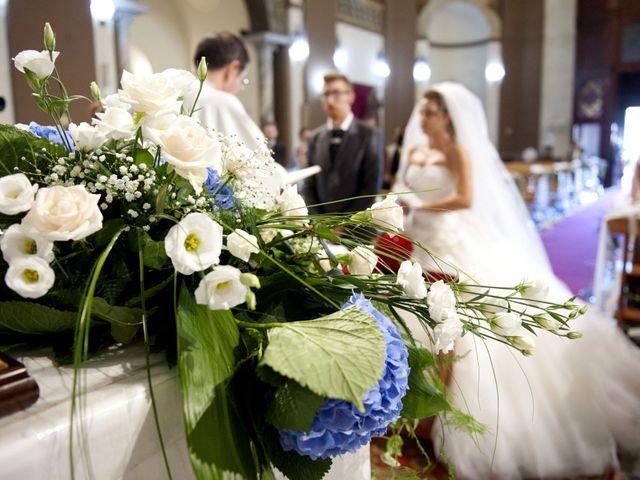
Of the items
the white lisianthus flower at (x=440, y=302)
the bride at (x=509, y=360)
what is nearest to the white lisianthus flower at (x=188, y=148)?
the white lisianthus flower at (x=440, y=302)

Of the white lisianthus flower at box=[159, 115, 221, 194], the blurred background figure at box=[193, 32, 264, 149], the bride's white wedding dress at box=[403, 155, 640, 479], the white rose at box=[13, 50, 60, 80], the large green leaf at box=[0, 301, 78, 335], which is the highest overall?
the blurred background figure at box=[193, 32, 264, 149]

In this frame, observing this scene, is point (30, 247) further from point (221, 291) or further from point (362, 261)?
point (362, 261)

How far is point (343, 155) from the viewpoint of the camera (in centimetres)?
387

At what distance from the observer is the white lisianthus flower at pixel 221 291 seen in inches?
24.9

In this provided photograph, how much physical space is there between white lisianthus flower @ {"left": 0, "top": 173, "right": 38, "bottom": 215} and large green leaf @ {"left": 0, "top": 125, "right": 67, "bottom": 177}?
4.4 inches

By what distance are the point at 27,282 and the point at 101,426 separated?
7.3 inches

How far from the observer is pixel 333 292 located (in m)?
0.81

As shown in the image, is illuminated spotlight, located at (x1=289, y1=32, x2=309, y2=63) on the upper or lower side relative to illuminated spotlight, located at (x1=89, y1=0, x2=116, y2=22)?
upper

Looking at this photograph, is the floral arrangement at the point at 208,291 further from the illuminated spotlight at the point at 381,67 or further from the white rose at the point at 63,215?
the illuminated spotlight at the point at 381,67

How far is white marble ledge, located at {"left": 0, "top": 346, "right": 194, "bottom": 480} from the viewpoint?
1.86ft

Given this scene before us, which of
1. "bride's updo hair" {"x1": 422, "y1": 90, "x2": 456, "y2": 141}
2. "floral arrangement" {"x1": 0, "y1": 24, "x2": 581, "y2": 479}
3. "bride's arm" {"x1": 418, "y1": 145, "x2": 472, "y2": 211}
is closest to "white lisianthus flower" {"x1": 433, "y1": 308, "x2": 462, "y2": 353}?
"floral arrangement" {"x1": 0, "y1": 24, "x2": 581, "y2": 479}

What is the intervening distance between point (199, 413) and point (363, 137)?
3.42m

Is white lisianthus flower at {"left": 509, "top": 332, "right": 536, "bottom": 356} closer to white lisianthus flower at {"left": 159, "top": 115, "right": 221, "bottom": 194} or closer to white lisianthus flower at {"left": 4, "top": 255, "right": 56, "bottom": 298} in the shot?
white lisianthus flower at {"left": 159, "top": 115, "right": 221, "bottom": 194}

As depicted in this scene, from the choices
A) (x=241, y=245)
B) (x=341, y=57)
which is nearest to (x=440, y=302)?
(x=241, y=245)
